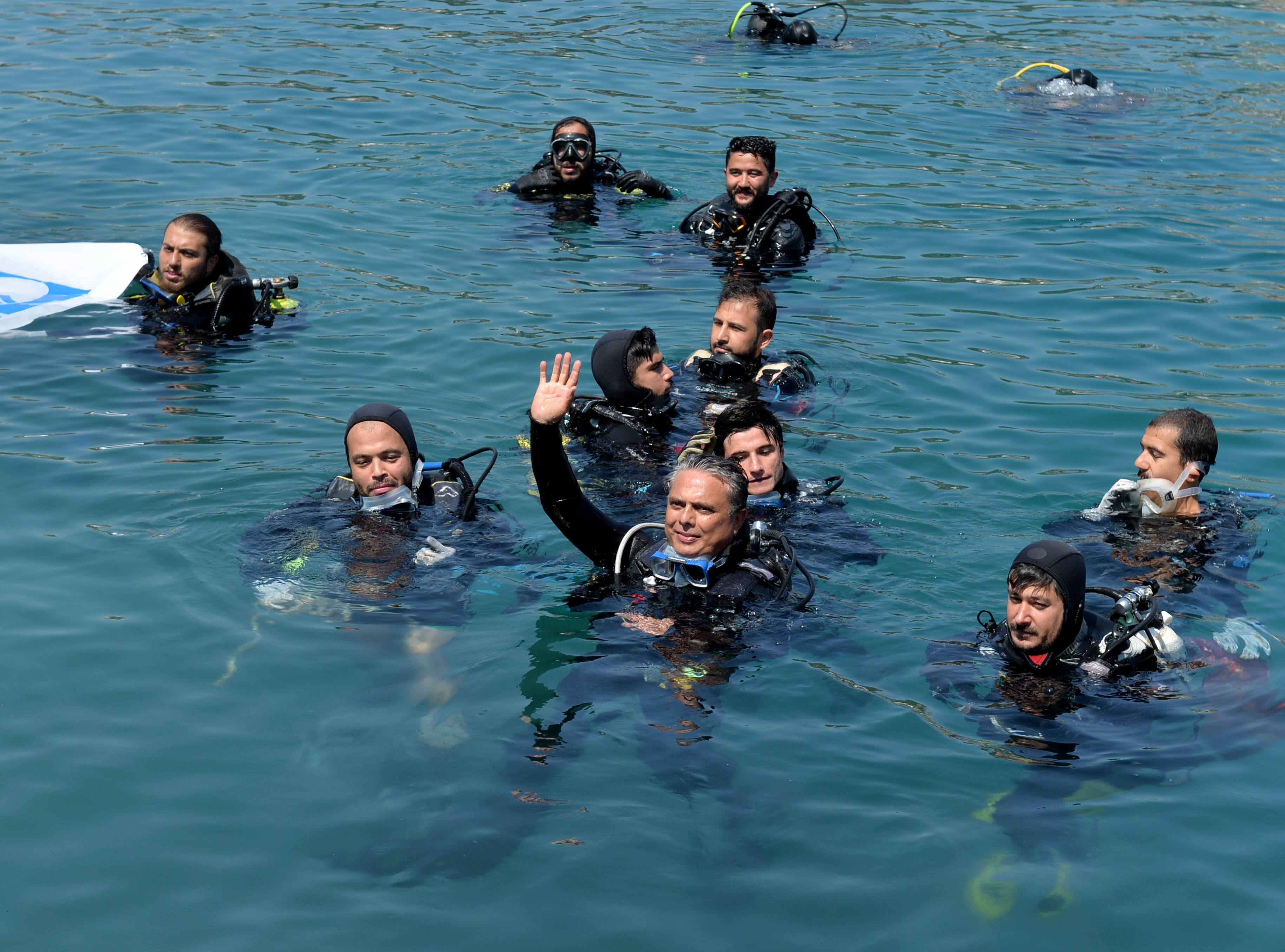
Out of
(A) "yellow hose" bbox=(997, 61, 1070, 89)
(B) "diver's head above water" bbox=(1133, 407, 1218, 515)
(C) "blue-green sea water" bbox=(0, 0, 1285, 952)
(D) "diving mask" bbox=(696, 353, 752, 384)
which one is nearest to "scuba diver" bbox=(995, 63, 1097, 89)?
(A) "yellow hose" bbox=(997, 61, 1070, 89)

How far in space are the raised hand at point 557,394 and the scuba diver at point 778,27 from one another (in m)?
15.0

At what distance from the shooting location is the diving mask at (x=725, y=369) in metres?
8.92

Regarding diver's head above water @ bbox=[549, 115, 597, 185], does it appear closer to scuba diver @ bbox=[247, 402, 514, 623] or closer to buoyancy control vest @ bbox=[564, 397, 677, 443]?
buoyancy control vest @ bbox=[564, 397, 677, 443]

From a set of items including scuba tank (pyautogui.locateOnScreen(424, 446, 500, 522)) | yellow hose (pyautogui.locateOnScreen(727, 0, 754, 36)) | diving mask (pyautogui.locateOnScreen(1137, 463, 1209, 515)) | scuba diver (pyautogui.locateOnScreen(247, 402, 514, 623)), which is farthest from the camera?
yellow hose (pyautogui.locateOnScreen(727, 0, 754, 36))

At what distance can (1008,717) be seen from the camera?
5641 mm

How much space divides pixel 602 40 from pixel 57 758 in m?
16.1

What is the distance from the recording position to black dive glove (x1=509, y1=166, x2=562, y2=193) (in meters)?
12.9

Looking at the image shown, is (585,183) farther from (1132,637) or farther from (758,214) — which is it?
(1132,637)

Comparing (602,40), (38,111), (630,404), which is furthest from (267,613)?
(602,40)

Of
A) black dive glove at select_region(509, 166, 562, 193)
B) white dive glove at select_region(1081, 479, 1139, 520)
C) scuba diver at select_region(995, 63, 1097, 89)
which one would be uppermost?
scuba diver at select_region(995, 63, 1097, 89)

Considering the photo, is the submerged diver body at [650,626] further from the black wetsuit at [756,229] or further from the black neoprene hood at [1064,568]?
the black wetsuit at [756,229]

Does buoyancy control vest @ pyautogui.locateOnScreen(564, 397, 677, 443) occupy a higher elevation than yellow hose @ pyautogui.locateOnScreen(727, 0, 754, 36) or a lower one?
lower

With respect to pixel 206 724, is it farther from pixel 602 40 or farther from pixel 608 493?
pixel 602 40

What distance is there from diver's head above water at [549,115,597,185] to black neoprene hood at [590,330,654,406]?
495 cm
